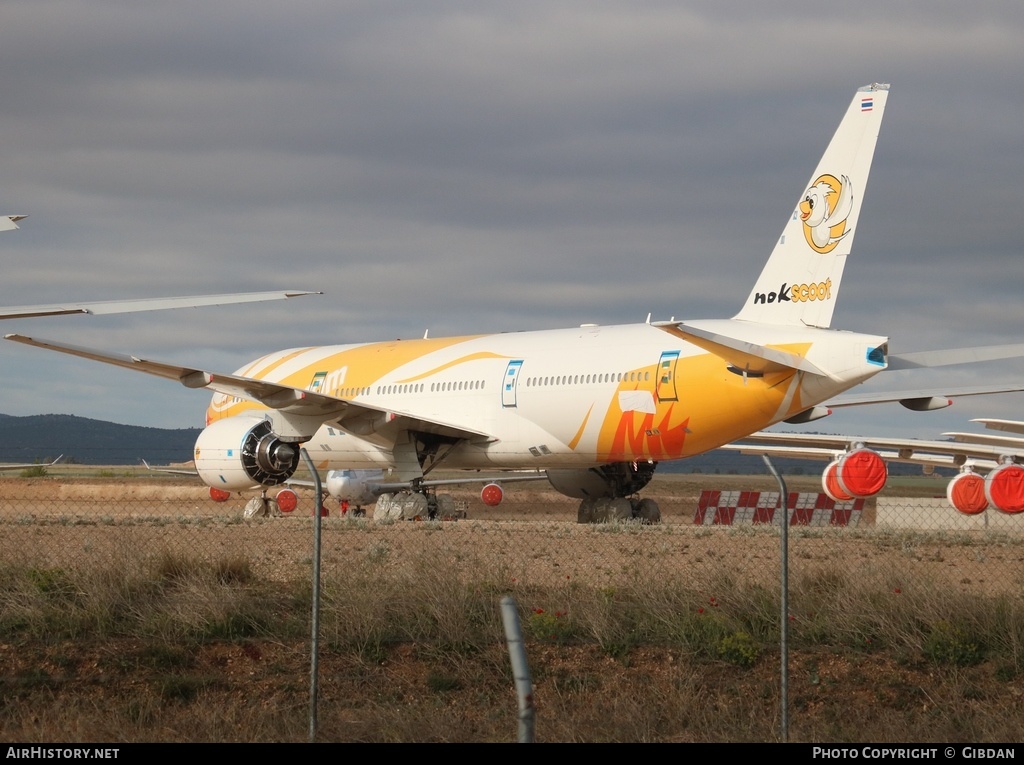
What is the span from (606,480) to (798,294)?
255 inches

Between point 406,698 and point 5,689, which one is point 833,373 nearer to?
point 406,698

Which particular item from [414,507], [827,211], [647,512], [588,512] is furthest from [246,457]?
[827,211]

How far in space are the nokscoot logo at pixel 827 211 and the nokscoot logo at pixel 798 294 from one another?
1.78 feet

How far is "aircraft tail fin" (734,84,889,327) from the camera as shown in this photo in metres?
19.6

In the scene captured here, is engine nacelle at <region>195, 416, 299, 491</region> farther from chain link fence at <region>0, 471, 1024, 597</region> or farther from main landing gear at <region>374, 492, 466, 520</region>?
chain link fence at <region>0, 471, 1024, 597</region>

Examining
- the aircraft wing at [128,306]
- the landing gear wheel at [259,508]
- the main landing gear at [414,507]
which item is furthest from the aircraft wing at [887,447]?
the aircraft wing at [128,306]

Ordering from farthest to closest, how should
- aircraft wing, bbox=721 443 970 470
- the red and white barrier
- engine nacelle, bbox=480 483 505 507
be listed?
engine nacelle, bbox=480 483 505 507 → the red and white barrier → aircraft wing, bbox=721 443 970 470

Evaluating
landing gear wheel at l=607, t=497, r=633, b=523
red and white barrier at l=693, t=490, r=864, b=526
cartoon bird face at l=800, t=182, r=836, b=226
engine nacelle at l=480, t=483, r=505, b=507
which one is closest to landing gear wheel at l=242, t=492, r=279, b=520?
landing gear wheel at l=607, t=497, r=633, b=523

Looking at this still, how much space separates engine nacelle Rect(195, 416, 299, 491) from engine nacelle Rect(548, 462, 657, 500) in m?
5.18

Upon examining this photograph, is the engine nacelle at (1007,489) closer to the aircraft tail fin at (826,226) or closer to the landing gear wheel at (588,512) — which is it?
the aircraft tail fin at (826,226)

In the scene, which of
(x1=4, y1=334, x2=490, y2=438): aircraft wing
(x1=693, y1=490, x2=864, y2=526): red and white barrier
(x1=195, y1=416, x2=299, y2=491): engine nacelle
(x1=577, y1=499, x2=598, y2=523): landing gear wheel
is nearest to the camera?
(x1=4, y1=334, x2=490, y2=438): aircraft wing

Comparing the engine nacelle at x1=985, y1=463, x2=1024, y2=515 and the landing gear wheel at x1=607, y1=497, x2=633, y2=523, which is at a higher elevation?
the engine nacelle at x1=985, y1=463, x2=1024, y2=515

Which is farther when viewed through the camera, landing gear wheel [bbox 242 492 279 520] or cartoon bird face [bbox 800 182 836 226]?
landing gear wheel [bbox 242 492 279 520]
